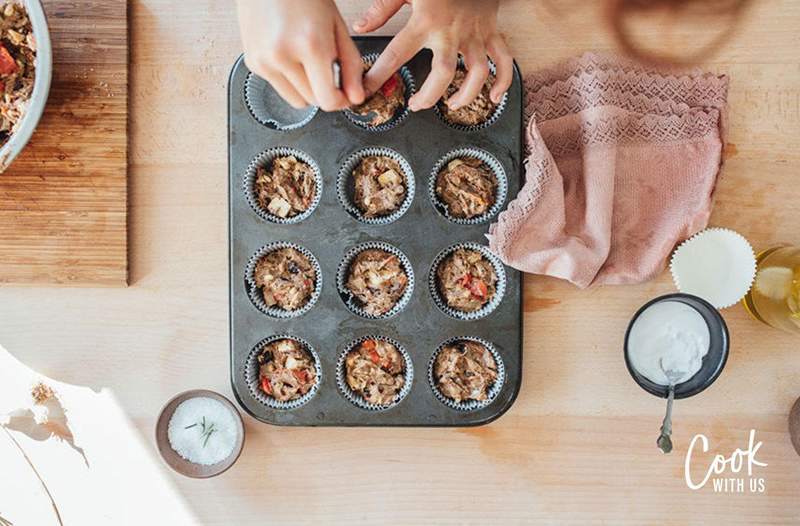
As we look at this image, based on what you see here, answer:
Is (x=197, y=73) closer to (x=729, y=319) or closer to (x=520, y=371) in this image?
(x=520, y=371)

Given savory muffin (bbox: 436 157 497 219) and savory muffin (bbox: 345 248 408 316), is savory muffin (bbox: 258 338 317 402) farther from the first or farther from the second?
savory muffin (bbox: 436 157 497 219)

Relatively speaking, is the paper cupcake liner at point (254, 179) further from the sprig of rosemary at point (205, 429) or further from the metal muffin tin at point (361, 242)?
the sprig of rosemary at point (205, 429)

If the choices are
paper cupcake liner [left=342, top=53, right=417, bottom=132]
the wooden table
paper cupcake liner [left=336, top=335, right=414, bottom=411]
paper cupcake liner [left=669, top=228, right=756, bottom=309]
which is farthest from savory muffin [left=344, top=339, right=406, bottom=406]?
paper cupcake liner [left=669, top=228, right=756, bottom=309]

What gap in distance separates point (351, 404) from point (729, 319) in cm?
108

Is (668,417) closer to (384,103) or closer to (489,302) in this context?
(489,302)

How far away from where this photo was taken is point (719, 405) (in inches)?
78.2

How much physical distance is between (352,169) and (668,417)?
1.04 metres

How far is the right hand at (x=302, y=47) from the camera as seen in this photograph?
1.42m

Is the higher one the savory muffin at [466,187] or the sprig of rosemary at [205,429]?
the savory muffin at [466,187]

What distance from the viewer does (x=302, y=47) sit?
4.66ft

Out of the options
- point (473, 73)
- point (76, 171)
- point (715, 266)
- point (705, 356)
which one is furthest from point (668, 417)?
point (76, 171)

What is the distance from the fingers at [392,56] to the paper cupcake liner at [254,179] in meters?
0.34

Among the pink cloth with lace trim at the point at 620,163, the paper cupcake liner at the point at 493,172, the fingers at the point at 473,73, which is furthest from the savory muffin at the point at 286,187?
the pink cloth with lace trim at the point at 620,163

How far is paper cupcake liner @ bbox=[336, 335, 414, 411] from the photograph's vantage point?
1878 millimetres
